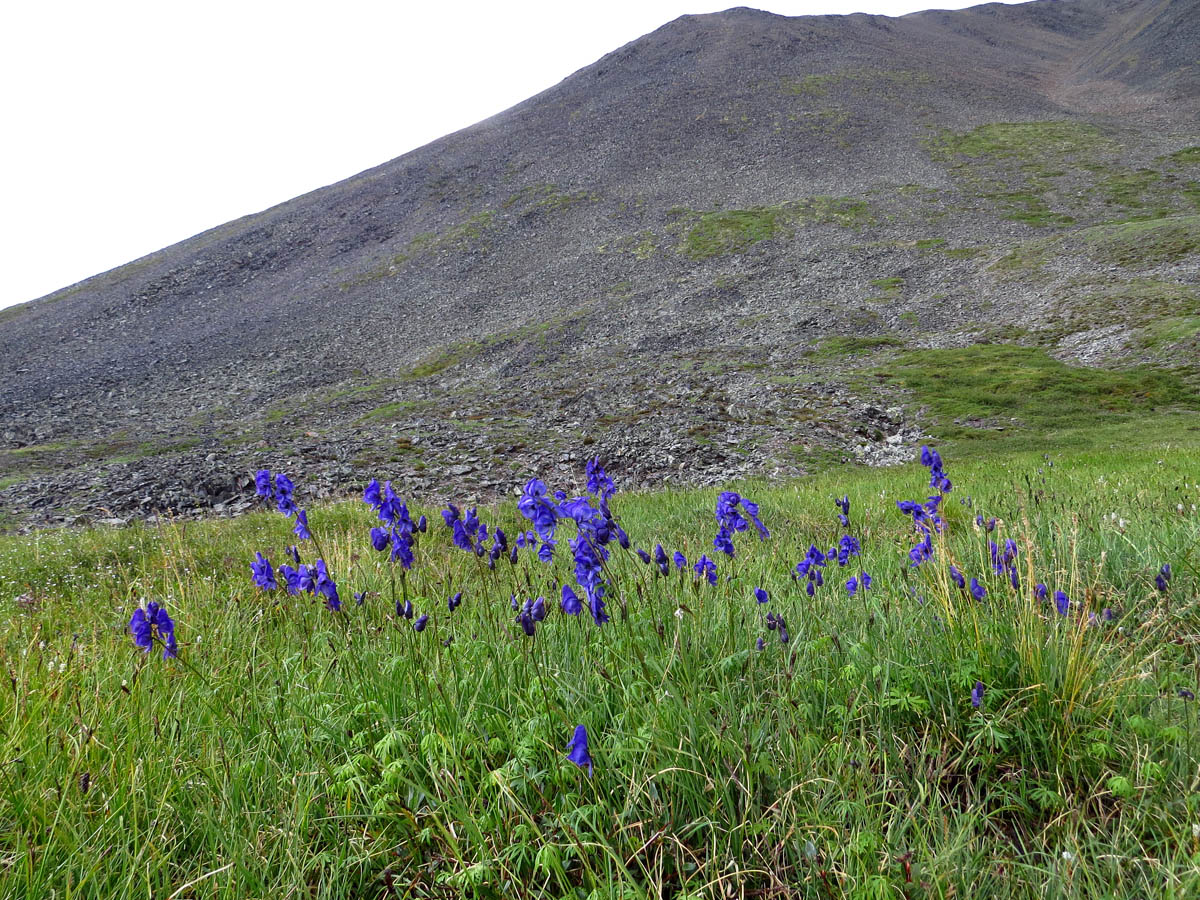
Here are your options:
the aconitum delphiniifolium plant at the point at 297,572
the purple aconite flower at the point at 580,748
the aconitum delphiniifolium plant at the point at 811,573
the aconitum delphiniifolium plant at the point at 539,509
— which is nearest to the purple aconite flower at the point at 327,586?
the aconitum delphiniifolium plant at the point at 297,572

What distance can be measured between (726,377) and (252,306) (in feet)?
154

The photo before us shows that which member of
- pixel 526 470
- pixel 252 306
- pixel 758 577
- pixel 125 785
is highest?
pixel 252 306

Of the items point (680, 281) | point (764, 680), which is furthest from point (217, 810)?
point (680, 281)

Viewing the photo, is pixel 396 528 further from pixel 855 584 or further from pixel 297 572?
pixel 855 584

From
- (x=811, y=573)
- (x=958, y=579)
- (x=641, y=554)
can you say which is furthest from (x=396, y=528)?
(x=958, y=579)

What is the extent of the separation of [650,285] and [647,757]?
4898cm

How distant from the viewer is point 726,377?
2914 centimetres

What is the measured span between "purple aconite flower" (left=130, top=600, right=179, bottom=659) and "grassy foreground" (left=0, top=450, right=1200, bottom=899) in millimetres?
236

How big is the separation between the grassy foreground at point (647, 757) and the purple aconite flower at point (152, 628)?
24cm

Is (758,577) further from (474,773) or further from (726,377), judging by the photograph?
(726,377)

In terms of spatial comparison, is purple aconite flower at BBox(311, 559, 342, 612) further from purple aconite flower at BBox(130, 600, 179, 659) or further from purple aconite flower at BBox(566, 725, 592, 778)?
purple aconite flower at BBox(566, 725, 592, 778)

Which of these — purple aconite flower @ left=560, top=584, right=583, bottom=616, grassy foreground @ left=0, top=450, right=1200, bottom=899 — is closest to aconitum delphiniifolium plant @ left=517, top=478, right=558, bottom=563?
purple aconite flower @ left=560, top=584, right=583, bottom=616

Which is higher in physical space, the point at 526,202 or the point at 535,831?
the point at 526,202

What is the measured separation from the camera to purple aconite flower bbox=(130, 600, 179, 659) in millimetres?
3371
